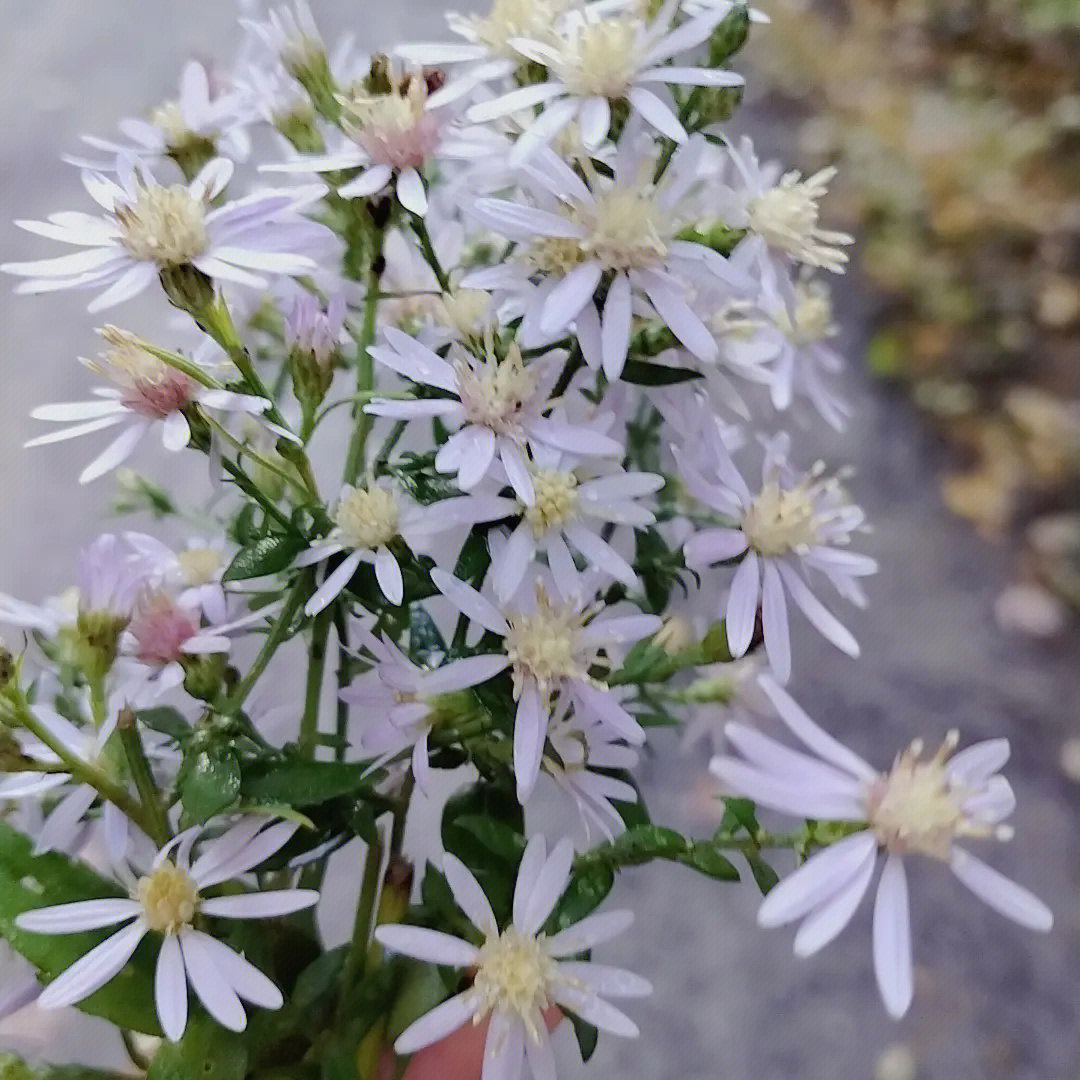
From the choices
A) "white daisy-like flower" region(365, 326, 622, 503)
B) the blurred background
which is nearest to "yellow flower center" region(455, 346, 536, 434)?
"white daisy-like flower" region(365, 326, 622, 503)

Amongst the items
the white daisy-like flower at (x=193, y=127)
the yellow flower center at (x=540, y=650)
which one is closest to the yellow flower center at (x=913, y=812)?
the yellow flower center at (x=540, y=650)

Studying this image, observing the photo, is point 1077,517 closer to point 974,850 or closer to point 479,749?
point 974,850

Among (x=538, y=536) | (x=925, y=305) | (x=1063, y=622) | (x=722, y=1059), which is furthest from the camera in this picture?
(x=925, y=305)

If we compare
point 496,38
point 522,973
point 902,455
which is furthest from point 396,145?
point 902,455

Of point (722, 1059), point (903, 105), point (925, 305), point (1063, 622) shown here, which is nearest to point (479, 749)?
point (722, 1059)

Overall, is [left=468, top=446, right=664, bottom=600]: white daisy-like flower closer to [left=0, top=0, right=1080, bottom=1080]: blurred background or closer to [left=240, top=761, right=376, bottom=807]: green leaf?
[left=240, top=761, right=376, bottom=807]: green leaf

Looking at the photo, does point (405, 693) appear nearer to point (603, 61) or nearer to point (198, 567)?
point (198, 567)
